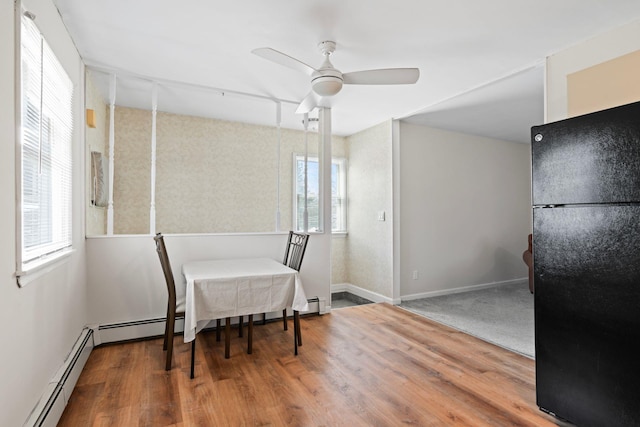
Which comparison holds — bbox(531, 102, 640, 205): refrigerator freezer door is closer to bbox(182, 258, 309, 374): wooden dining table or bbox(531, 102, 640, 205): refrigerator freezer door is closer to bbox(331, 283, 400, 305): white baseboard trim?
bbox(182, 258, 309, 374): wooden dining table

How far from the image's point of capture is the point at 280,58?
2178mm

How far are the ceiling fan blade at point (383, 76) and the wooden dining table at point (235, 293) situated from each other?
1.55 meters

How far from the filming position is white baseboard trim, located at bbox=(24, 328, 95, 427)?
1645mm

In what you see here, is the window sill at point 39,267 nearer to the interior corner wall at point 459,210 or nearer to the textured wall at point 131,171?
the textured wall at point 131,171

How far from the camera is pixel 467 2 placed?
202 cm

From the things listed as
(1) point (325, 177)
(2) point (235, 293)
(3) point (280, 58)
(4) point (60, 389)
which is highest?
(3) point (280, 58)

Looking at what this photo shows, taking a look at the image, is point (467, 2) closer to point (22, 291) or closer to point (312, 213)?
point (22, 291)

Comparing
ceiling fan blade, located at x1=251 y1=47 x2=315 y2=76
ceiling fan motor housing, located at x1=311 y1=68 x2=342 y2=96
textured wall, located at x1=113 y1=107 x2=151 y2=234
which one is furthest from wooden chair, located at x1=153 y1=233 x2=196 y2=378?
textured wall, located at x1=113 y1=107 x2=151 y2=234

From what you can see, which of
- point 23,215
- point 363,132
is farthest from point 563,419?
point 363,132

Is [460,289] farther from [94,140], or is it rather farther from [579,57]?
[94,140]

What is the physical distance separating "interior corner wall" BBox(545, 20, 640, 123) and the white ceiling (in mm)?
67

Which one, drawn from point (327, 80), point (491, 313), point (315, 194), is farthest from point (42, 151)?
point (491, 313)

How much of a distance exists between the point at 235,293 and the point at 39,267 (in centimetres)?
118

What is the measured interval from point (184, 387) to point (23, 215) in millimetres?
1393
